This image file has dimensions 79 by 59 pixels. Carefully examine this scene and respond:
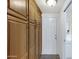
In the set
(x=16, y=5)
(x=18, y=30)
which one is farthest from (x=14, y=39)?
(x=16, y=5)

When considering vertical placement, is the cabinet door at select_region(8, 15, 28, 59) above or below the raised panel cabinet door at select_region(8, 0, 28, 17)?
below

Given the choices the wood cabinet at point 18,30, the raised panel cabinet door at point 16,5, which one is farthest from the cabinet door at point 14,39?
the raised panel cabinet door at point 16,5

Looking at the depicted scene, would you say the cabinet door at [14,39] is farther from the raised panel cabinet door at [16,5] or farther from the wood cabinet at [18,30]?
the raised panel cabinet door at [16,5]

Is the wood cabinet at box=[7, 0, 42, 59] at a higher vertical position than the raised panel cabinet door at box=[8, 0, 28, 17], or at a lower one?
lower


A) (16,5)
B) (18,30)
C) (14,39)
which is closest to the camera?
(14,39)

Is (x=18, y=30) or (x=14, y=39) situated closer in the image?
(x=14, y=39)

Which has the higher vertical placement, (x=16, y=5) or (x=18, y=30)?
(x=16, y=5)

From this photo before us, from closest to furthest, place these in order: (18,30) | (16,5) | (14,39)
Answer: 1. (14,39)
2. (16,5)
3. (18,30)

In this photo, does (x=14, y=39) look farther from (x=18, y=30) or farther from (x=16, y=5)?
(x=16, y=5)

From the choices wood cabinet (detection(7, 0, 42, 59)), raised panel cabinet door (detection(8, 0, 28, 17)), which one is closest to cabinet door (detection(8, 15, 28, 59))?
wood cabinet (detection(7, 0, 42, 59))

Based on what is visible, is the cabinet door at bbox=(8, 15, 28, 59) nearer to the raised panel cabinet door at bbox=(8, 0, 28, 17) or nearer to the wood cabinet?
the wood cabinet
